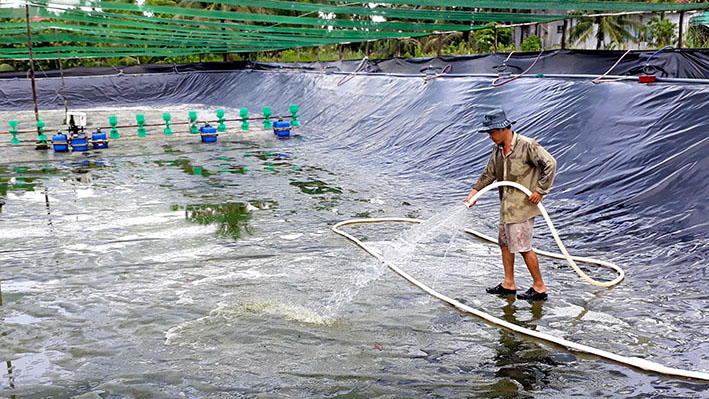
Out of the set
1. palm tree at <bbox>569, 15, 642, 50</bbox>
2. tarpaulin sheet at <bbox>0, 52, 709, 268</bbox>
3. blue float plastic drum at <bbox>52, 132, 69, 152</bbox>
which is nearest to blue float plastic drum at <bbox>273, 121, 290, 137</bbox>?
tarpaulin sheet at <bbox>0, 52, 709, 268</bbox>

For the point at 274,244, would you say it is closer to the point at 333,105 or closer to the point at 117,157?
the point at 117,157

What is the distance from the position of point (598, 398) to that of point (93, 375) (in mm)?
2976

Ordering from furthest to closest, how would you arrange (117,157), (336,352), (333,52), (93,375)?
(333,52) < (117,157) < (336,352) < (93,375)

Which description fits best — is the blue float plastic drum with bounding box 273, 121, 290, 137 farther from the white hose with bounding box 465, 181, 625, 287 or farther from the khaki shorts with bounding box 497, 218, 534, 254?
the khaki shorts with bounding box 497, 218, 534, 254

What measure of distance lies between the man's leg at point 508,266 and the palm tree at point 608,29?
24234 mm

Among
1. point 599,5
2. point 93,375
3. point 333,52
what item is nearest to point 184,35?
point 599,5

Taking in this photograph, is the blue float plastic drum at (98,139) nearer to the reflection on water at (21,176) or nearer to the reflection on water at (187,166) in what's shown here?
the reflection on water at (21,176)

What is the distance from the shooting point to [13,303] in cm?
521

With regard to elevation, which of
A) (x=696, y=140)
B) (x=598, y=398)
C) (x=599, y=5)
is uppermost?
(x=599, y=5)

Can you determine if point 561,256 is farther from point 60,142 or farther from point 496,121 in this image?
point 60,142

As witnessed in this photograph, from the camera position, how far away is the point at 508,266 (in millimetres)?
5168

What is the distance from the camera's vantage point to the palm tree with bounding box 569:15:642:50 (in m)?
27.7

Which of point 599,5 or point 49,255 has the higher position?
point 599,5

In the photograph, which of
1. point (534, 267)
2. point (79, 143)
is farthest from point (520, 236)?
point (79, 143)
